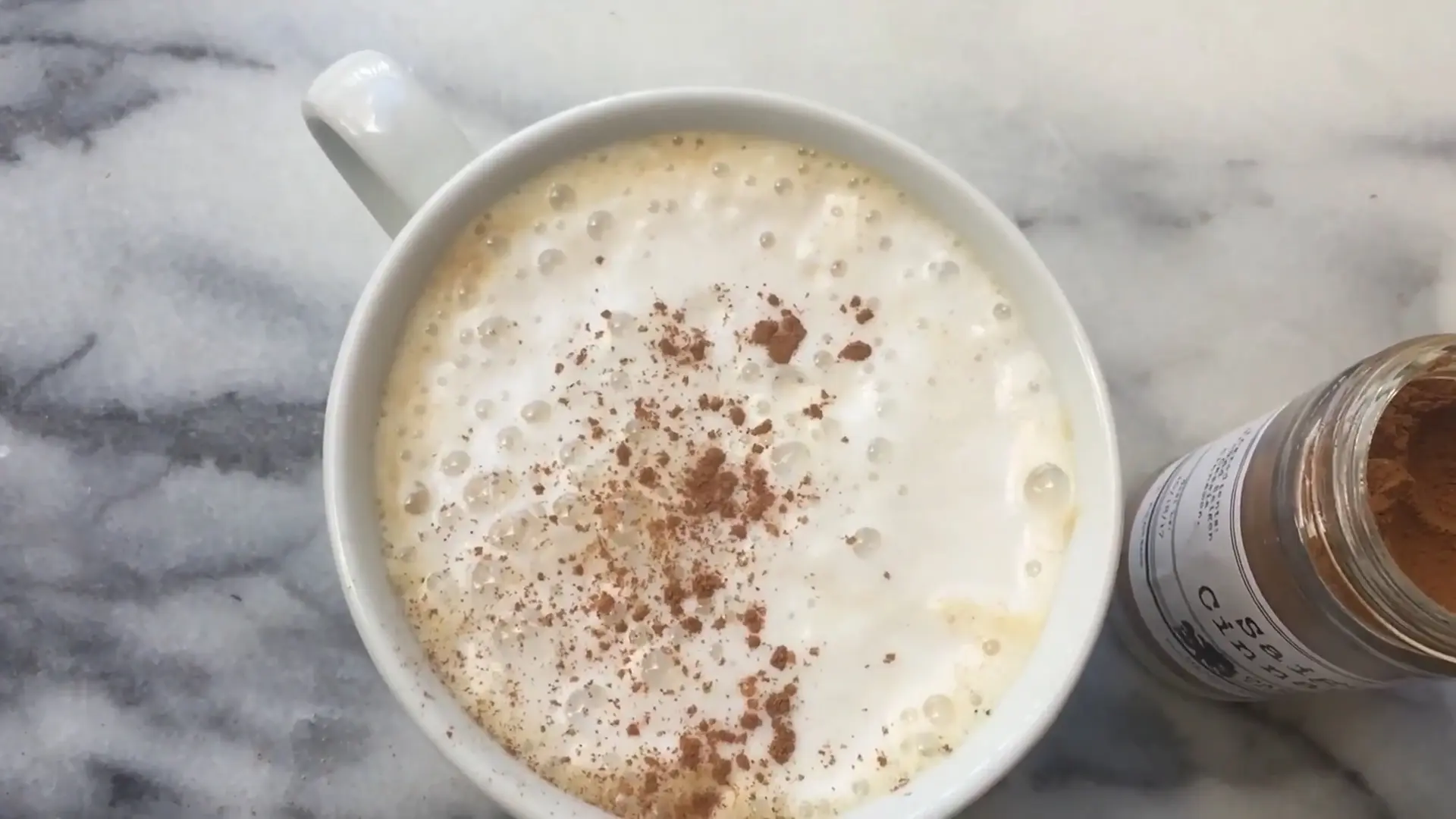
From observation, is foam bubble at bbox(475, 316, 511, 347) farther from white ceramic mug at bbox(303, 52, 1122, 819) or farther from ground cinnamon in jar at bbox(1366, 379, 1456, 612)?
ground cinnamon in jar at bbox(1366, 379, 1456, 612)

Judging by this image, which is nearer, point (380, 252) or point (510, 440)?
point (510, 440)

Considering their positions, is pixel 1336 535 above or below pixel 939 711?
above

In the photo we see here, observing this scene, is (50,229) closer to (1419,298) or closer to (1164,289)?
(1164,289)

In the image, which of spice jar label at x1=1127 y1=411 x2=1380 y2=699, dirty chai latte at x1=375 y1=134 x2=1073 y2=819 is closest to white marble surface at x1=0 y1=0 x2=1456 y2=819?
spice jar label at x1=1127 y1=411 x2=1380 y2=699

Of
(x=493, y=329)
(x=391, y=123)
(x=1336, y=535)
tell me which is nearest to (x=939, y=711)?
(x=1336, y=535)

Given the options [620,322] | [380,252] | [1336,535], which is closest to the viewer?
[1336,535]

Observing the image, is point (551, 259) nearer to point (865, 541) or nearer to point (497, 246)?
point (497, 246)

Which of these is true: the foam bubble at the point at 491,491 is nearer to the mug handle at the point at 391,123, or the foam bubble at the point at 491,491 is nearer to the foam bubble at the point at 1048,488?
the mug handle at the point at 391,123

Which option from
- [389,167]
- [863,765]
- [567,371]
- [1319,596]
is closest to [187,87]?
[389,167]

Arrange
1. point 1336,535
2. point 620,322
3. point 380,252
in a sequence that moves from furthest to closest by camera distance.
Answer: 1. point 380,252
2. point 620,322
3. point 1336,535
